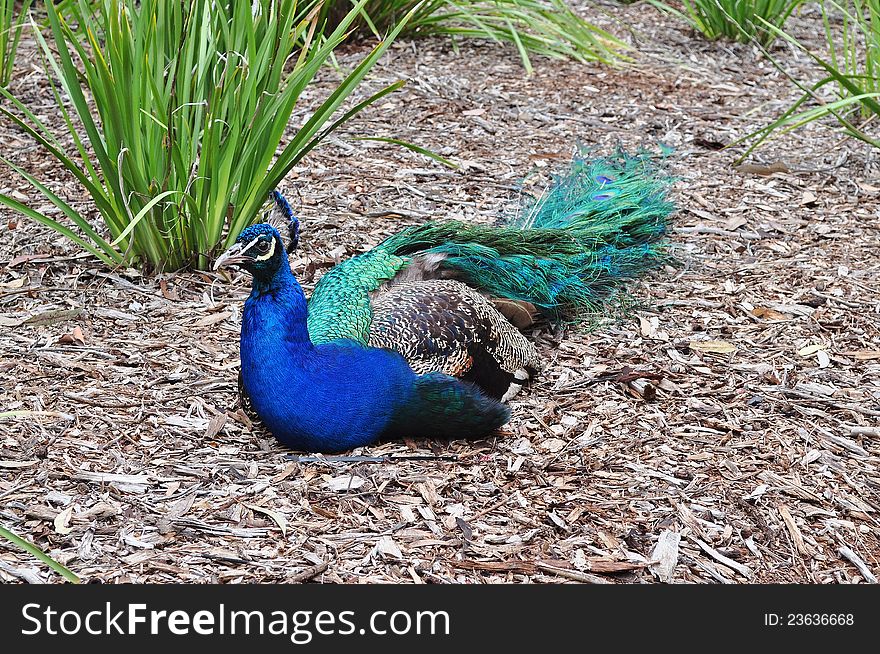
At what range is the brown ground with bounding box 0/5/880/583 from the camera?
262 cm

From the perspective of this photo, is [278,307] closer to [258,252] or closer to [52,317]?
[258,252]

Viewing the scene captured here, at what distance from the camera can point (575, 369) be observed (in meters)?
3.63

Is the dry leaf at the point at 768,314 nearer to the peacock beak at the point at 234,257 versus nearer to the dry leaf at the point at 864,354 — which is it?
the dry leaf at the point at 864,354

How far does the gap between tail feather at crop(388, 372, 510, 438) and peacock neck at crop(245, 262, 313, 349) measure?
0.39 m

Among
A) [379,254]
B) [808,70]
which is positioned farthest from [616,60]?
[379,254]

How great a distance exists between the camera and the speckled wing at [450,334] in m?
3.11

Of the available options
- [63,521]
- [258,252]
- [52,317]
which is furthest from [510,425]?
[52,317]

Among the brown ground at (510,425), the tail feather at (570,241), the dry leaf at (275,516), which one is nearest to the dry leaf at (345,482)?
the brown ground at (510,425)

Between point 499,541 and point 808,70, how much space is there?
17.6 feet

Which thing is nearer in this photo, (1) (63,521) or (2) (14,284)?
(1) (63,521)

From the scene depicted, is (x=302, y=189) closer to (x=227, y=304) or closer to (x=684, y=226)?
(x=227, y=304)

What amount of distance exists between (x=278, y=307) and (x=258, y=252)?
166mm

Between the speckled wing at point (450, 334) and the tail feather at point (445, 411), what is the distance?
80 millimetres

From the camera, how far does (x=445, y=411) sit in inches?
119
